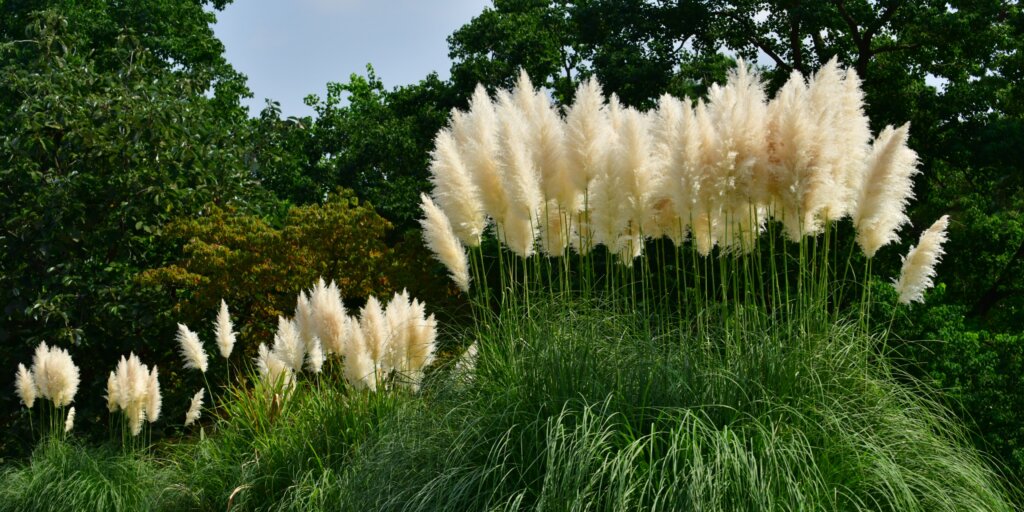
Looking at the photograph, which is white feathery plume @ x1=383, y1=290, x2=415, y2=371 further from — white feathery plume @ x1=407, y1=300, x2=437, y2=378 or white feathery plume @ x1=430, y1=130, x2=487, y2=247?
white feathery plume @ x1=430, y1=130, x2=487, y2=247

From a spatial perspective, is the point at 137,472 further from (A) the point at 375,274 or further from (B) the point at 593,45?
(B) the point at 593,45

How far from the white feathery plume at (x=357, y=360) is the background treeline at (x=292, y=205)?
14.6 ft

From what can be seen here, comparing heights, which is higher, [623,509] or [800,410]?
[800,410]

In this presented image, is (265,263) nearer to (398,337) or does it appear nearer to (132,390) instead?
(132,390)

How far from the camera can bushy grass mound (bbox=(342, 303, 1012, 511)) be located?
141 inches

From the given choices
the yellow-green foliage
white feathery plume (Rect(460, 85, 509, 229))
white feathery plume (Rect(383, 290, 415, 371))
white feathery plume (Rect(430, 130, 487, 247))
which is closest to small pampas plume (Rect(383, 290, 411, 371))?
white feathery plume (Rect(383, 290, 415, 371))

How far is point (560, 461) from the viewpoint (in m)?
3.57

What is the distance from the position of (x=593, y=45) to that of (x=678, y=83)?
2.90 m

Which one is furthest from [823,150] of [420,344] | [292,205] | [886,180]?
[292,205]

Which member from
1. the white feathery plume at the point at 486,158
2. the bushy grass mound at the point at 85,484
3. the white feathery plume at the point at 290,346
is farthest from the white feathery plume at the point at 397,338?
the bushy grass mound at the point at 85,484

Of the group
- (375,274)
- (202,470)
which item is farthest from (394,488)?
(375,274)

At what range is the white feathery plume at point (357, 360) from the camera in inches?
230

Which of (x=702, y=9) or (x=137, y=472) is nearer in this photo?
(x=137, y=472)

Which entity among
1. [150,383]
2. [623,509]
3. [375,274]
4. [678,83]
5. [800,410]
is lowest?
[623,509]
